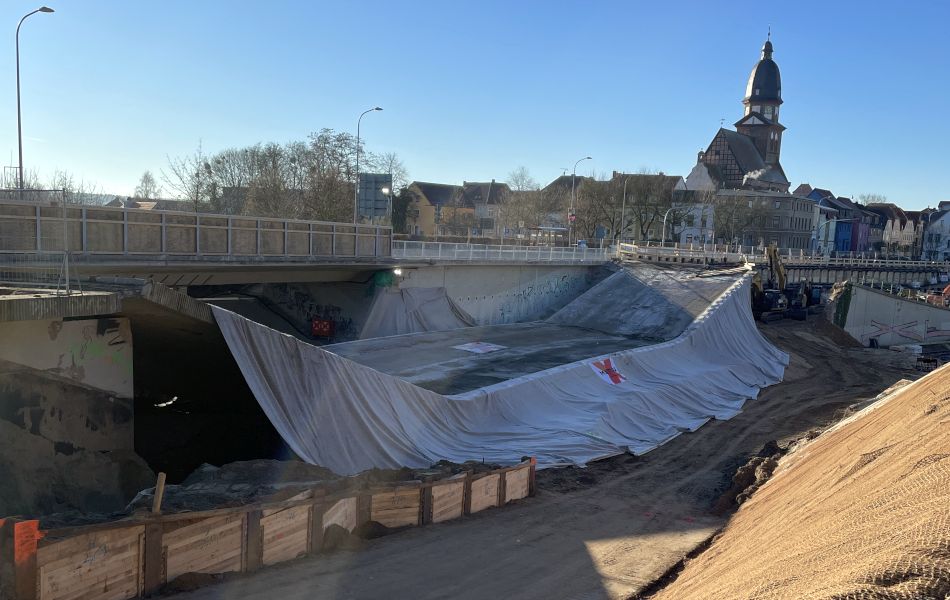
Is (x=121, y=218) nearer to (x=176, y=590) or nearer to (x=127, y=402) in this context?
(x=127, y=402)

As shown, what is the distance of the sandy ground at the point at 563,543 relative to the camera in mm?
9562

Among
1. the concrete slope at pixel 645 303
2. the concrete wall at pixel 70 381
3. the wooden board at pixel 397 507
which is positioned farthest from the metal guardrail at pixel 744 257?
the concrete wall at pixel 70 381

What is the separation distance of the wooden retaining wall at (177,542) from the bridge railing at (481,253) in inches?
768

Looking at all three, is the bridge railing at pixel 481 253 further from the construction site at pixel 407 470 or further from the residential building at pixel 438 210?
the residential building at pixel 438 210

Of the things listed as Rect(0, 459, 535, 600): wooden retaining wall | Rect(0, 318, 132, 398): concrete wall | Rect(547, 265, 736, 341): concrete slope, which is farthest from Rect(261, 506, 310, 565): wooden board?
Rect(547, 265, 736, 341): concrete slope

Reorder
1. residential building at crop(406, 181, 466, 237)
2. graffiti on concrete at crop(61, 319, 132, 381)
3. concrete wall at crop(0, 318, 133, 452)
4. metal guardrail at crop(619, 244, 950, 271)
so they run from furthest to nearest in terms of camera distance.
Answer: residential building at crop(406, 181, 466, 237) → metal guardrail at crop(619, 244, 950, 271) → graffiti on concrete at crop(61, 319, 132, 381) → concrete wall at crop(0, 318, 133, 452)

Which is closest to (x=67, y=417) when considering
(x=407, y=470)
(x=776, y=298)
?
(x=407, y=470)

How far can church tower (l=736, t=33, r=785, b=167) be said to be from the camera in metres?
111

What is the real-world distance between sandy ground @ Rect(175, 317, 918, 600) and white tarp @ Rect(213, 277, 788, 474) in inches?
51.5

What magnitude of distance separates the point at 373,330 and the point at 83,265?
1298 cm

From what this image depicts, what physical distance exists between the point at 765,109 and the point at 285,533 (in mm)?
118600

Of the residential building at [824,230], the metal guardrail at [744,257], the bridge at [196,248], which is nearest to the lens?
the bridge at [196,248]

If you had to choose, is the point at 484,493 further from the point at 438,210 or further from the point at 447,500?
the point at 438,210

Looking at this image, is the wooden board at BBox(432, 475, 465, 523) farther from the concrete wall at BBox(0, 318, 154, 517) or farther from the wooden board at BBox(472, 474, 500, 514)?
the concrete wall at BBox(0, 318, 154, 517)
